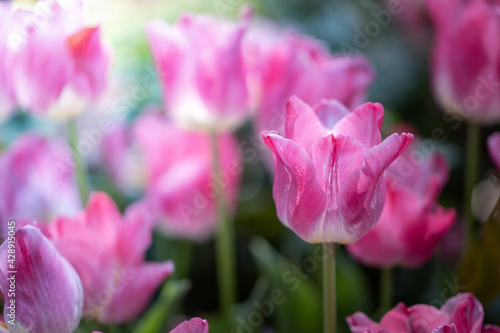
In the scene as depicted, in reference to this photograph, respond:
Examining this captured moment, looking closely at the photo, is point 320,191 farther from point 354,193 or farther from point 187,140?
point 187,140

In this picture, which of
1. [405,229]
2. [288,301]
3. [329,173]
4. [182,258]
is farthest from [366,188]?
[182,258]

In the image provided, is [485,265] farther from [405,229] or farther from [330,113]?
[330,113]

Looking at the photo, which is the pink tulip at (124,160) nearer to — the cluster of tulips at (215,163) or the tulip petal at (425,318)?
the cluster of tulips at (215,163)

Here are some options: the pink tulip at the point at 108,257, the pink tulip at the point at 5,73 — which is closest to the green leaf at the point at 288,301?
the pink tulip at the point at 108,257

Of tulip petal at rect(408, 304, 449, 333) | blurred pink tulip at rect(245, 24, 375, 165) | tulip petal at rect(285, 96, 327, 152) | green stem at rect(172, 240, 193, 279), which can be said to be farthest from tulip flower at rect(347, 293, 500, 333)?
green stem at rect(172, 240, 193, 279)

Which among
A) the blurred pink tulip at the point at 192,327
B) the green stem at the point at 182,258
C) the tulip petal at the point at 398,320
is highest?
the blurred pink tulip at the point at 192,327

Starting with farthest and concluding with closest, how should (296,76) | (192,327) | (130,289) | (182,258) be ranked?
(182,258) → (296,76) → (130,289) → (192,327)
